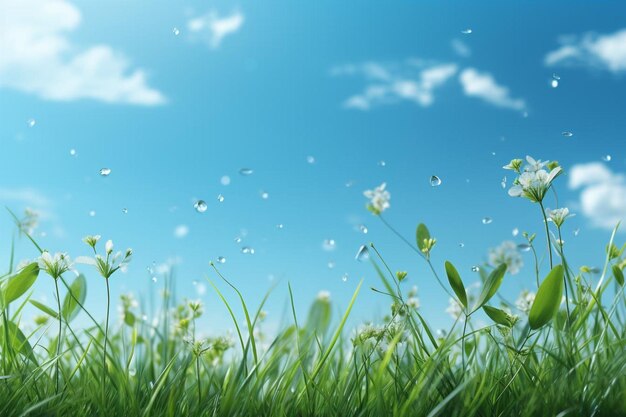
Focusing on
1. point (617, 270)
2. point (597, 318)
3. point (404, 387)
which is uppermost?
point (617, 270)

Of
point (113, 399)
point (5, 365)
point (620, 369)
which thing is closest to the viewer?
point (620, 369)

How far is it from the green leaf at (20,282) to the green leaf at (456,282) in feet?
4.13

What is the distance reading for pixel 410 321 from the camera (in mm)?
1987

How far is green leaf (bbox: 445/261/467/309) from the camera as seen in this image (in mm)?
1907

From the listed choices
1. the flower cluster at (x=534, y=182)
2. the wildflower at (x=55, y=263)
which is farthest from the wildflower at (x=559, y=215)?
the wildflower at (x=55, y=263)

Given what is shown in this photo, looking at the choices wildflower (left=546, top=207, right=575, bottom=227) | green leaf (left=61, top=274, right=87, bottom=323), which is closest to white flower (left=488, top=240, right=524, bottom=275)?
wildflower (left=546, top=207, right=575, bottom=227)

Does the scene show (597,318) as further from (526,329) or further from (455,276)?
(455,276)

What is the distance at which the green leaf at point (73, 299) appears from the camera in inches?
89.5

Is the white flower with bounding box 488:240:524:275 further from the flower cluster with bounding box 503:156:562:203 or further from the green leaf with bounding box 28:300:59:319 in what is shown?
the green leaf with bounding box 28:300:59:319

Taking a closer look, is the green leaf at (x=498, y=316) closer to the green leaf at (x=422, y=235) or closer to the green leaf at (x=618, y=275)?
the green leaf at (x=422, y=235)

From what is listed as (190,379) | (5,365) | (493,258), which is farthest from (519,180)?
(5,365)

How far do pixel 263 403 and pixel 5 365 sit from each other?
85cm

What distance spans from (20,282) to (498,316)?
1.46 m

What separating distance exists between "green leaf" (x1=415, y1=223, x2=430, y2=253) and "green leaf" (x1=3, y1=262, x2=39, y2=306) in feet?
3.90
